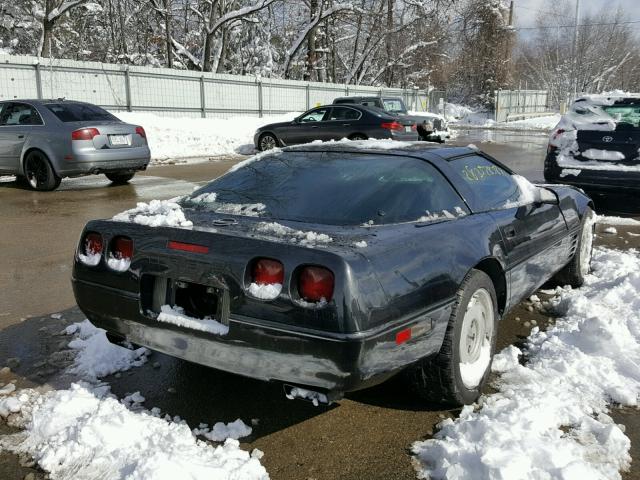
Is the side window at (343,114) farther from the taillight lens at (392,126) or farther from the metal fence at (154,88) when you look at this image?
the metal fence at (154,88)

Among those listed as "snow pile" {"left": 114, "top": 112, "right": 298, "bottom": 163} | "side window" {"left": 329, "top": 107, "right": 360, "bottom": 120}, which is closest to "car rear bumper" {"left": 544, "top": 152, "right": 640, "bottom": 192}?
"side window" {"left": 329, "top": 107, "right": 360, "bottom": 120}

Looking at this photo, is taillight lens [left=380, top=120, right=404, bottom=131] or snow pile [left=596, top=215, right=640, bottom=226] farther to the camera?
taillight lens [left=380, top=120, right=404, bottom=131]

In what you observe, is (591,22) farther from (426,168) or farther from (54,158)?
(426,168)

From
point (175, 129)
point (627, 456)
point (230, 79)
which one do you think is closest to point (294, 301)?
point (627, 456)

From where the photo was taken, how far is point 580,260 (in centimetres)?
487

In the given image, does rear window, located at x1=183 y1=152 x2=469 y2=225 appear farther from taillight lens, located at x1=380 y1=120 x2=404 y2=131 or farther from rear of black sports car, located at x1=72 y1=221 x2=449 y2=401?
taillight lens, located at x1=380 y1=120 x2=404 y2=131

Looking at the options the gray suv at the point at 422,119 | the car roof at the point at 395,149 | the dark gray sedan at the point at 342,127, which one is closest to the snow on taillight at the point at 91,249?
the car roof at the point at 395,149

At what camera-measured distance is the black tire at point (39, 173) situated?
998 centimetres

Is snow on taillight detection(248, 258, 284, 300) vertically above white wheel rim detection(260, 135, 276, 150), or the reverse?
snow on taillight detection(248, 258, 284, 300)

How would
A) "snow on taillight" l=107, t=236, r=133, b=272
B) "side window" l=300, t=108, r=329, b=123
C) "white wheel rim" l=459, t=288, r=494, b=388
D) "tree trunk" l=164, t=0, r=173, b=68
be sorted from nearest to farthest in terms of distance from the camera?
"snow on taillight" l=107, t=236, r=133, b=272 → "white wheel rim" l=459, t=288, r=494, b=388 → "side window" l=300, t=108, r=329, b=123 → "tree trunk" l=164, t=0, r=173, b=68

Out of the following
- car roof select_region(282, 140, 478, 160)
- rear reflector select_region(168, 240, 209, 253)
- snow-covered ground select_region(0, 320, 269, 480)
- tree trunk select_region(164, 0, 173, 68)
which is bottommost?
snow-covered ground select_region(0, 320, 269, 480)

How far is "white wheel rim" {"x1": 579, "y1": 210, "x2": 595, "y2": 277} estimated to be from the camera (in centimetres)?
489

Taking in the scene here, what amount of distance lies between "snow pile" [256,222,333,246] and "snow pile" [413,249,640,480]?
1.05 m

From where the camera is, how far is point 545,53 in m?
49.7
